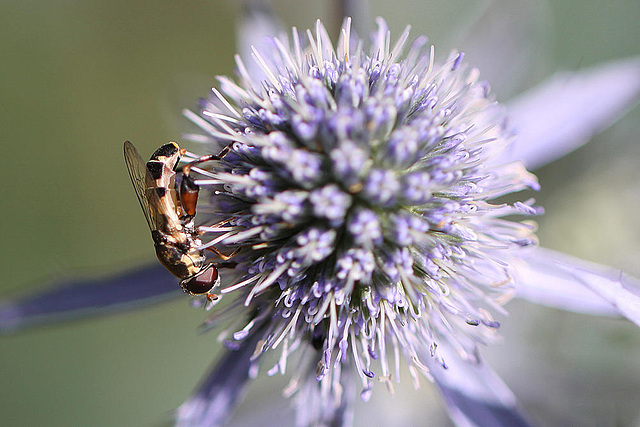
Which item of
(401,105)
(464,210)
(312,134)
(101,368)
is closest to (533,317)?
(464,210)

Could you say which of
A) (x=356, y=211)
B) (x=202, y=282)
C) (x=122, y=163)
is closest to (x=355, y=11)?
(x=356, y=211)

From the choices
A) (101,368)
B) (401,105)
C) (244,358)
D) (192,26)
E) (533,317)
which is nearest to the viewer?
(401,105)

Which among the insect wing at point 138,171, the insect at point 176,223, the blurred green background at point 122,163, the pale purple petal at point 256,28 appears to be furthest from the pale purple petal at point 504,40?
the insect wing at point 138,171

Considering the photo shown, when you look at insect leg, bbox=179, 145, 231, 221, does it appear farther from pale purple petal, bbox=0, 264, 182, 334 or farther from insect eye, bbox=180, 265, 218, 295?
pale purple petal, bbox=0, 264, 182, 334

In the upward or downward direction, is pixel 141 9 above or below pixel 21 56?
above

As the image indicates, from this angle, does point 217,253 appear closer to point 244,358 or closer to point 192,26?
point 244,358

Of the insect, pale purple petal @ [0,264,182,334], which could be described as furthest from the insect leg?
pale purple petal @ [0,264,182,334]
